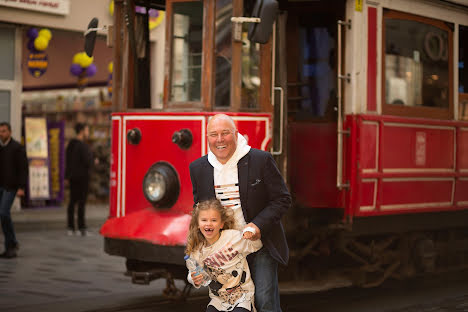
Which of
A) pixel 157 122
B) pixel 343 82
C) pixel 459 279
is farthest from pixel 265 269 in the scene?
pixel 459 279

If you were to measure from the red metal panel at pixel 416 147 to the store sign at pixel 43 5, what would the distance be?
9247 mm

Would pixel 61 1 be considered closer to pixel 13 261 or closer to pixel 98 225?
pixel 98 225

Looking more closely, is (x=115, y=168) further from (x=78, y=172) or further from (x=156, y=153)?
(x=78, y=172)

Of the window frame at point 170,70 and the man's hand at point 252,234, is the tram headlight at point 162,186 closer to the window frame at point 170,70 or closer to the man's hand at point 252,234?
the window frame at point 170,70

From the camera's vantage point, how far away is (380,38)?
886cm

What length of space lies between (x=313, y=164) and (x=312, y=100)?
78cm

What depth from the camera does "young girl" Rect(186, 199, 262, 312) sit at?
199 inches

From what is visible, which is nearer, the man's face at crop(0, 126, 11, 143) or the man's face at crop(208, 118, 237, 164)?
the man's face at crop(208, 118, 237, 164)

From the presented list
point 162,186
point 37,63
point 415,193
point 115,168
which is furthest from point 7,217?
point 37,63

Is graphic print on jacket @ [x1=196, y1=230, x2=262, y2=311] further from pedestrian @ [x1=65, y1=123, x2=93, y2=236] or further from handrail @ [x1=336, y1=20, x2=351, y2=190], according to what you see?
pedestrian @ [x1=65, y1=123, x2=93, y2=236]

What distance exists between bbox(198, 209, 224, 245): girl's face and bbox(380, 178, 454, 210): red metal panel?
4018 mm

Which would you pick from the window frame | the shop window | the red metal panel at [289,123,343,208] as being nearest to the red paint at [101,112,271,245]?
the window frame

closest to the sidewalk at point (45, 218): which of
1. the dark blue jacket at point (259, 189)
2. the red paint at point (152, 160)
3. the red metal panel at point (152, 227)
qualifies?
the red paint at point (152, 160)

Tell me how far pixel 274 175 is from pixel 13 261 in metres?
7.06
